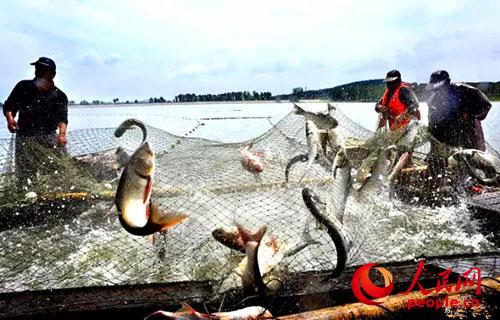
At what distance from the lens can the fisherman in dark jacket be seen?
24.9 feet

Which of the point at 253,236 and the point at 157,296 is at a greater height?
the point at 253,236

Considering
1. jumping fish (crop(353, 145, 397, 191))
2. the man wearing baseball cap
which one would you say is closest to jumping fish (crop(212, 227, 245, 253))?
jumping fish (crop(353, 145, 397, 191))

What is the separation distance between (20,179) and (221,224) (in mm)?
3896

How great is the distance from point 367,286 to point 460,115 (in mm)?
5662

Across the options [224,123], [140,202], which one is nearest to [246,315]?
[140,202]

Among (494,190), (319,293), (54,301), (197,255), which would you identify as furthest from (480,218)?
(54,301)

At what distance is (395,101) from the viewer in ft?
30.9

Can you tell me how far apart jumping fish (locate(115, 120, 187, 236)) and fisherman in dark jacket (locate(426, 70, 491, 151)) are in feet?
19.9

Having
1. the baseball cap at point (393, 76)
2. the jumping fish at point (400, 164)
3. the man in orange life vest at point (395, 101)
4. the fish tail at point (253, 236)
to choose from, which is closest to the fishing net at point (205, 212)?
the jumping fish at point (400, 164)

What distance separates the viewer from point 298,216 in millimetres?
5031

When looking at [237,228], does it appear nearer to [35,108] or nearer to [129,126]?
[129,126]

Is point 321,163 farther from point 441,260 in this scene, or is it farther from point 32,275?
point 32,275

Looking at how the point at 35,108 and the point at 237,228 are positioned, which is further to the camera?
the point at 35,108

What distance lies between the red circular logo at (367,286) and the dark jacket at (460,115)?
4865 mm
